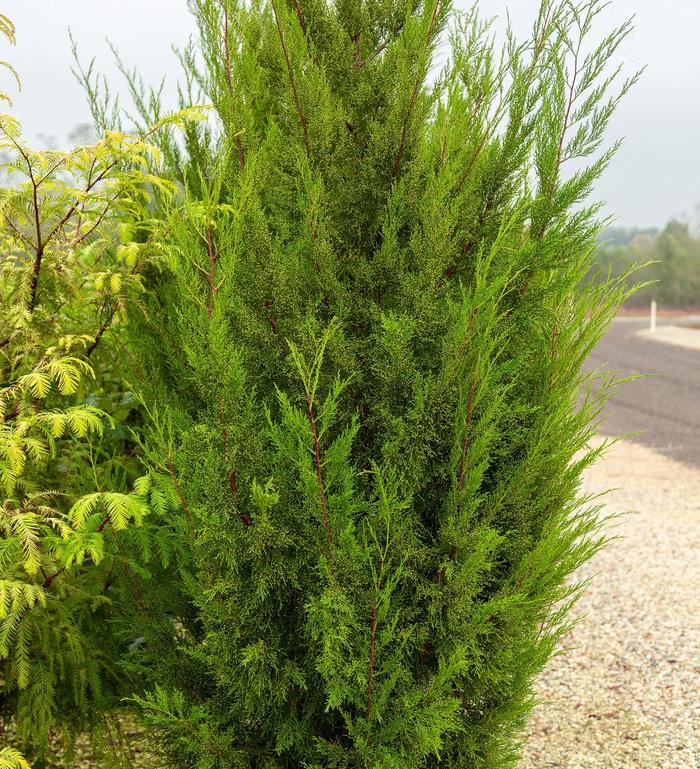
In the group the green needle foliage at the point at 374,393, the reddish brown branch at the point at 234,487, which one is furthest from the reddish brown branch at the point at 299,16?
the reddish brown branch at the point at 234,487

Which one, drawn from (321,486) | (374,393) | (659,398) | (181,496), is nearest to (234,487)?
(181,496)

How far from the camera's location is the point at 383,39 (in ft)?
10.1

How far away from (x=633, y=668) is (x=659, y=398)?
43.6 feet

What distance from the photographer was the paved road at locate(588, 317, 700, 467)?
13.3 metres

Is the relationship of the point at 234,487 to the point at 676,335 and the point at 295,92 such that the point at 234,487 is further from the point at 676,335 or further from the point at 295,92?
the point at 676,335

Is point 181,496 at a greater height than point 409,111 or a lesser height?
lesser

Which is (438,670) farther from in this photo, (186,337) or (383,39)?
(383,39)

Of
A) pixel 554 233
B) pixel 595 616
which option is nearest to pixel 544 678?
pixel 595 616

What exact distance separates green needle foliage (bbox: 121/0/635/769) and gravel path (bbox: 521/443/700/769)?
888 millimetres

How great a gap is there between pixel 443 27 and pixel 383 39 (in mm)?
285

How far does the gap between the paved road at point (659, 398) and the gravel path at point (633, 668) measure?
5.38ft

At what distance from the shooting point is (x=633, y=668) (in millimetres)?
5422

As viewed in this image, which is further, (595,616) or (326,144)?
(595,616)

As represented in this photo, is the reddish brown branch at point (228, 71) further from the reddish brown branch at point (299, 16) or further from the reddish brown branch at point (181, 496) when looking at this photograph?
the reddish brown branch at point (181, 496)
